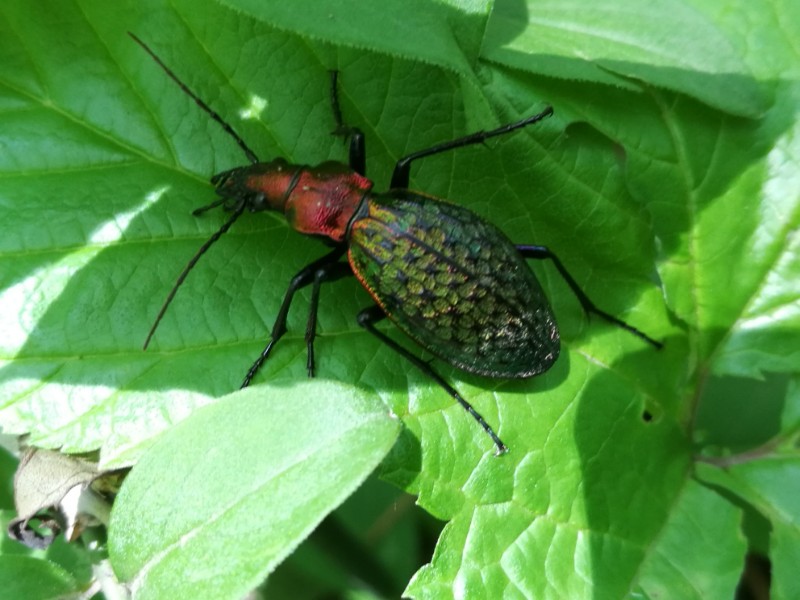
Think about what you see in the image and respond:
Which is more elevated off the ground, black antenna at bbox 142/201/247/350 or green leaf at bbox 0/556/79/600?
black antenna at bbox 142/201/247/350

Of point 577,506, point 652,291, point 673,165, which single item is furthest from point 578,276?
point 577,506

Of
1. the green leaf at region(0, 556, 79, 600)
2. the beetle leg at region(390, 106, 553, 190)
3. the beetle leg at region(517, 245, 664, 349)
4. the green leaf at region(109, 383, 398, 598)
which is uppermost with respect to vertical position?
the beetle leg at region(390, 106, 553, 190)

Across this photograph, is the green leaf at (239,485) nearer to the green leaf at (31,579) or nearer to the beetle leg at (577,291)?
the green leaf at (31,579)

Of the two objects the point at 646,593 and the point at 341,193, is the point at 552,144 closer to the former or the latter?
the point at 341,193

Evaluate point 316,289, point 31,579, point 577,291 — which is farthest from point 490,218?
point 31,579

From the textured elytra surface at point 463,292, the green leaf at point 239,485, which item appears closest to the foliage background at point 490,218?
the textured elytra surface at point 463,292

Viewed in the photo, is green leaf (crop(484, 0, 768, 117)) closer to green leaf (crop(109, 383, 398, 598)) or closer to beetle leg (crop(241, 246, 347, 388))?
beetle leg (crop(241, 246, 347, 388))

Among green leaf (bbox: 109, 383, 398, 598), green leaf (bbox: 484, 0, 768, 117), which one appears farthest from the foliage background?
green leaf (bbox: 109, 383, 398, 598)
